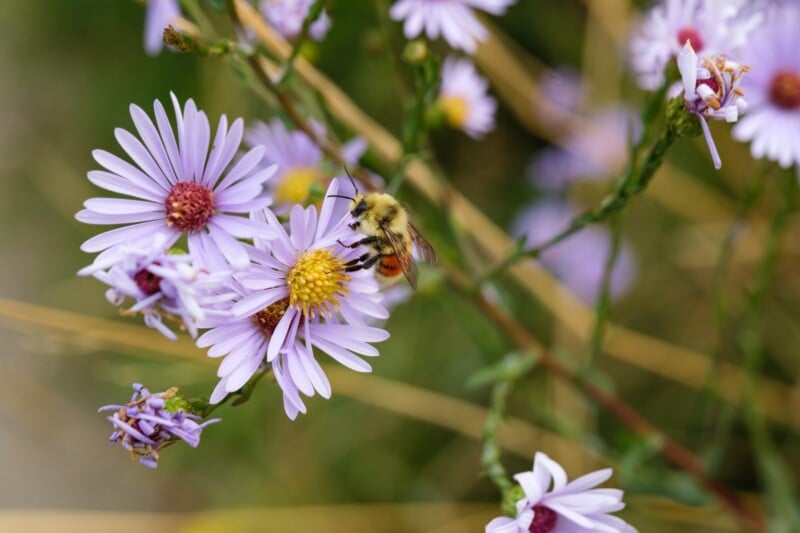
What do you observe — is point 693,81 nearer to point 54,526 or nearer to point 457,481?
point 457,481

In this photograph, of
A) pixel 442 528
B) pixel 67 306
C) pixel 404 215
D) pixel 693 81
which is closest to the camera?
pixel 693 81

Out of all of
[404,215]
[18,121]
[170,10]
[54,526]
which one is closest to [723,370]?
[404,215]

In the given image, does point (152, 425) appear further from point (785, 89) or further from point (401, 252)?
point (785, 89)

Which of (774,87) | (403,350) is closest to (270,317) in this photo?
(774,87)

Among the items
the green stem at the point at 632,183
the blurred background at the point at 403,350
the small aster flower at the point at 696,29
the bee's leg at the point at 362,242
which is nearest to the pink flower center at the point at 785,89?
the small aster flower at the point at 696,29

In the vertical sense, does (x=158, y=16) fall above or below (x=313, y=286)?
above

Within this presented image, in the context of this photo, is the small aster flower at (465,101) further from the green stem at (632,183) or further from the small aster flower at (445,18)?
the green stem at (632,183)

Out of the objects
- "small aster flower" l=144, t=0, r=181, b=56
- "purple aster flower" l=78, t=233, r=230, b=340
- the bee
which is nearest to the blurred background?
"small aster flower" l=144, t=0, r=181, b=56
